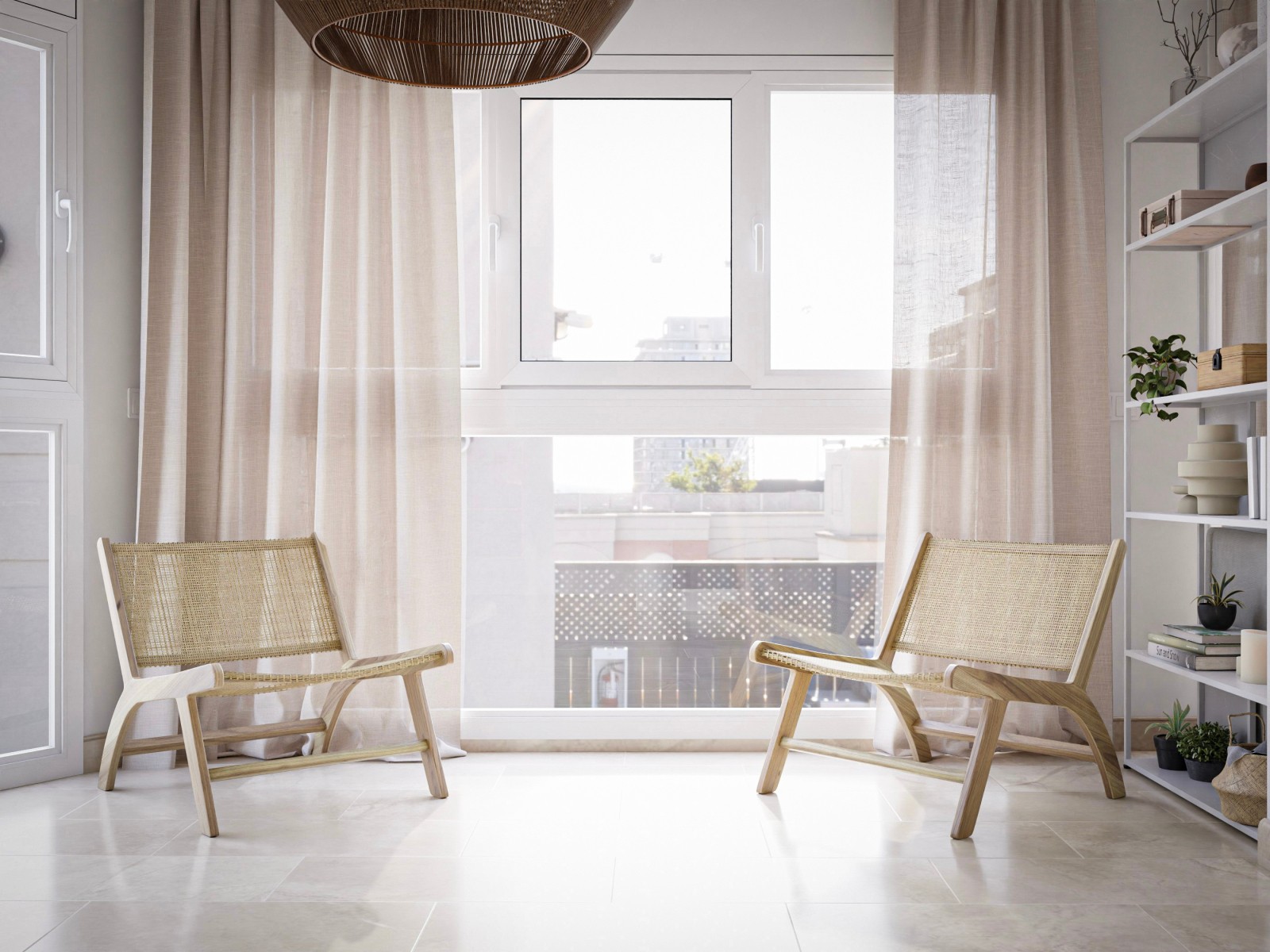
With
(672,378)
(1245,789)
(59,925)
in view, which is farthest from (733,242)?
(59,925)

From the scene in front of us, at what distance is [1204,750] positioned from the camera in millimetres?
2688

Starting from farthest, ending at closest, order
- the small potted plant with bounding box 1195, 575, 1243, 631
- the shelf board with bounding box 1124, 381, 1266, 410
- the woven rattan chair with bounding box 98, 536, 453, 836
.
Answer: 1. the small potted plant with bounding box 1195, 575, 1243, 631
2. the woven rattan chair with bounding box 98, 536, 453, 836
3. the shelf board with bounding box 1124, 381, 1266, 410

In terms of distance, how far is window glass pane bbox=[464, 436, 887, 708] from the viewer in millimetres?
3311

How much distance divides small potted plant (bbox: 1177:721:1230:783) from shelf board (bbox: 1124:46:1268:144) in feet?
5.72

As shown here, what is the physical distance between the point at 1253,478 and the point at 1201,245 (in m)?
0.89

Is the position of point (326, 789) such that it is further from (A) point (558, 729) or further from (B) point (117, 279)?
(B) point (117, 279)

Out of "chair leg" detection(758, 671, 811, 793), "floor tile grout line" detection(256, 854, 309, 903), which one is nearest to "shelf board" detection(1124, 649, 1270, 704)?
"chair leg" detection(758, 671, 811, 793)

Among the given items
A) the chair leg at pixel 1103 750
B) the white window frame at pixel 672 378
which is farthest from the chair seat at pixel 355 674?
the chair leg at pixel 1103 750

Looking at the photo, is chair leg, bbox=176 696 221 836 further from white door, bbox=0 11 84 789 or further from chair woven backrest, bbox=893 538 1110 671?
chair woven backrest, bbox=893 538 1110 671

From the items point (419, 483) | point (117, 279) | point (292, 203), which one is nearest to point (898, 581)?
point (419, 483)

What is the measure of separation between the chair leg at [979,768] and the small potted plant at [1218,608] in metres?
0.78

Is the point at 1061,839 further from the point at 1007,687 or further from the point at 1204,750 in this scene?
the point at 1204,750

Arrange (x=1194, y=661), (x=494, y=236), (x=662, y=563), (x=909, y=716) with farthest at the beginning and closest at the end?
(x=662, y=563)
(x=494, y=236)
(x=909, y=716)
(x=1194, y=661)

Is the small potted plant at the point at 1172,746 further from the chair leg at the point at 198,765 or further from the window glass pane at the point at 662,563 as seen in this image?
the chair leg at the point at 198,765
